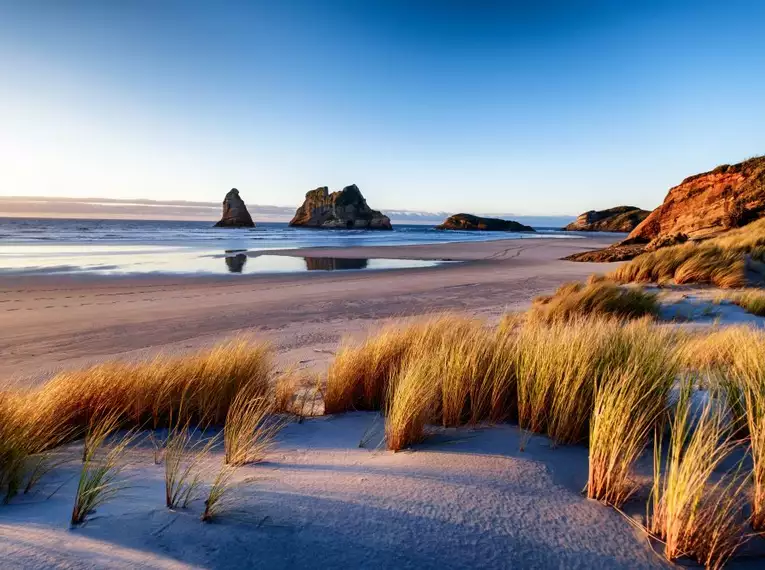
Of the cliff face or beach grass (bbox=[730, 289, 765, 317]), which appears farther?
the cliff face

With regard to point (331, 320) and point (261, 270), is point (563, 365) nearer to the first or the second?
point (331, 320)

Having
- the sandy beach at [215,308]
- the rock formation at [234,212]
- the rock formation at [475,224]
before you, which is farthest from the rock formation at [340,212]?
the sandy beach at [215,308]

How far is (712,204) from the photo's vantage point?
21.3 metres

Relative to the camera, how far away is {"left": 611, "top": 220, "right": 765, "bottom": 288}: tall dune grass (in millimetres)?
10529

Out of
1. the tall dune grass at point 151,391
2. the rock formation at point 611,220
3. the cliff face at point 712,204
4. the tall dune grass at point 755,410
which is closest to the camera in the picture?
the tall dune grass at point 755,410

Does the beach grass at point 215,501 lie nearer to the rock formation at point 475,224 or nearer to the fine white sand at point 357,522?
the fine white sand at point 357,522

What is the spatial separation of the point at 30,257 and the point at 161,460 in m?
24.9

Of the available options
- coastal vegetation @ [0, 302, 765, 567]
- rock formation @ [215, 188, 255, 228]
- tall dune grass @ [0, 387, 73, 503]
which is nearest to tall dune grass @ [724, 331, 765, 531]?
coastal vegetation @ [0, 302, 765, 567]

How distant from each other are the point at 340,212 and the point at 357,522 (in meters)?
107

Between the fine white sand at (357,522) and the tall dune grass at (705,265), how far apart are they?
35.5ft

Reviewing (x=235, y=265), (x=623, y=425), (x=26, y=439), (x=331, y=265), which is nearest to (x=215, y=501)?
(x=26, y=439)

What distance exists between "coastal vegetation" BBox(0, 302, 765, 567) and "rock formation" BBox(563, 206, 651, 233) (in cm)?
7826

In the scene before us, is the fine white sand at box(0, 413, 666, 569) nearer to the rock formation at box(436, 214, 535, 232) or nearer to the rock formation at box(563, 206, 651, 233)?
the rock formation at box(563, 206, 651, 233)

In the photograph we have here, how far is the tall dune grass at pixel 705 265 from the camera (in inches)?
415
